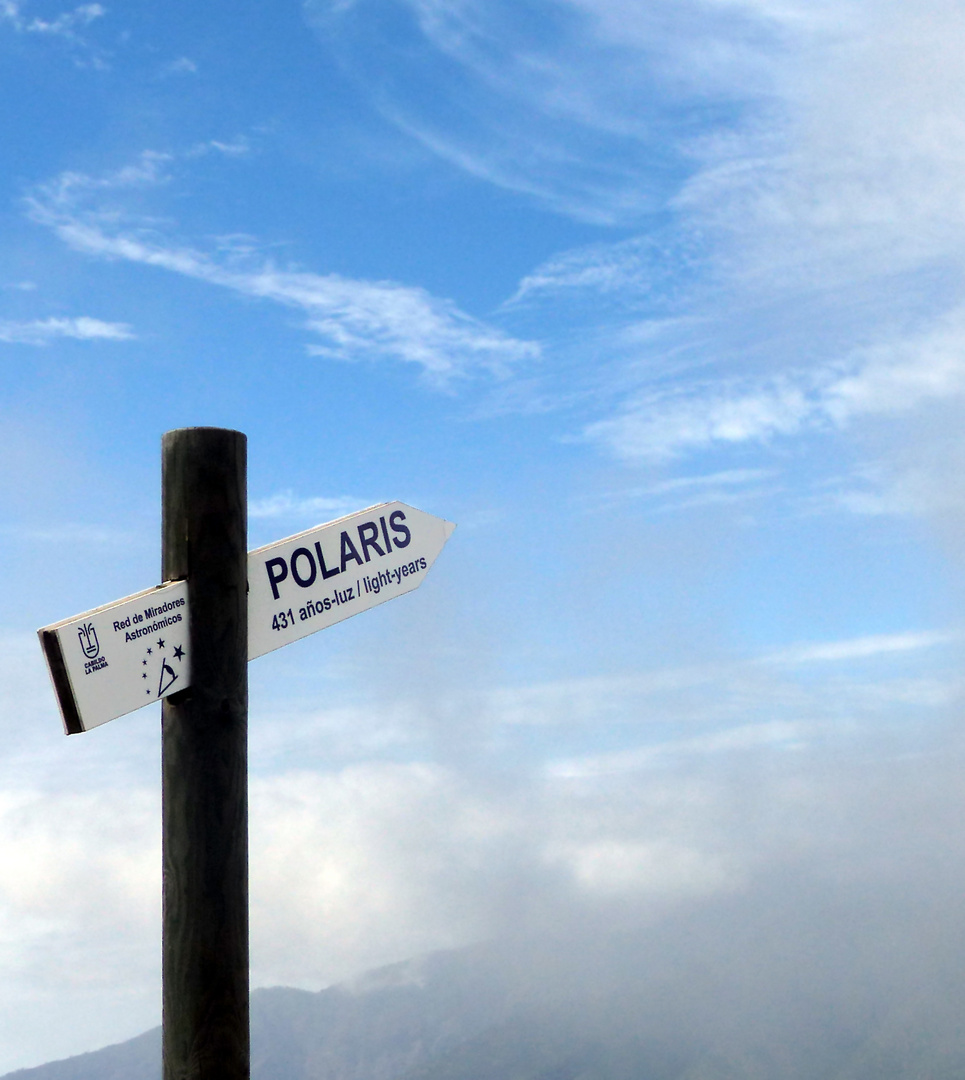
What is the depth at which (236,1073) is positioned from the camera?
5.09 meters


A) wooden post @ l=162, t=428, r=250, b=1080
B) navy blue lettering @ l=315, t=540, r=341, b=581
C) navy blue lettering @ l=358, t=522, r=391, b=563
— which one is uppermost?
navy blue lettering @ l=358, t=522, r=391, b=563

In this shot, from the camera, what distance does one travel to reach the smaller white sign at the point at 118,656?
5035 mm

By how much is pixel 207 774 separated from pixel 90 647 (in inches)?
31.0

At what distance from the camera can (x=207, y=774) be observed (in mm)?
5227

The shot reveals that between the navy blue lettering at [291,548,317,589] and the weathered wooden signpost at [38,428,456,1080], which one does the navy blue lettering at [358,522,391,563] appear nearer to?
the navy blue lettering at [291,548,317,589]

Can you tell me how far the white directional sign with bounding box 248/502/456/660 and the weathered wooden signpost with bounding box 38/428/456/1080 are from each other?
0.01 meters

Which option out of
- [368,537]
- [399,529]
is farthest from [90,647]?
[399,529]

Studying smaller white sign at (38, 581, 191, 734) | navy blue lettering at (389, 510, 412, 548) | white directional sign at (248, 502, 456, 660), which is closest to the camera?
smaller white sign at (38, 581, 191, 734)

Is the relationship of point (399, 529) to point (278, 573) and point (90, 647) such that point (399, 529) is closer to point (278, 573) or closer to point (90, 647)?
point (278, 573)

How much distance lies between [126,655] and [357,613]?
127cm

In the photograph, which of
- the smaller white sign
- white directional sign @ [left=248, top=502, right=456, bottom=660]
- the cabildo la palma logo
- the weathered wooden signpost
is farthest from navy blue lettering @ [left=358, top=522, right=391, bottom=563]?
the cabildo la palma logo

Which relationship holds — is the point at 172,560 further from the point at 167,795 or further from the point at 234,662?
the point at 167,795

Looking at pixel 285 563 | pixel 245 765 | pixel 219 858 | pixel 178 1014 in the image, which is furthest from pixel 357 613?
pixel 178 1014

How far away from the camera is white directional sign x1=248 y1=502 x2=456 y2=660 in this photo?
5691 millimetres
